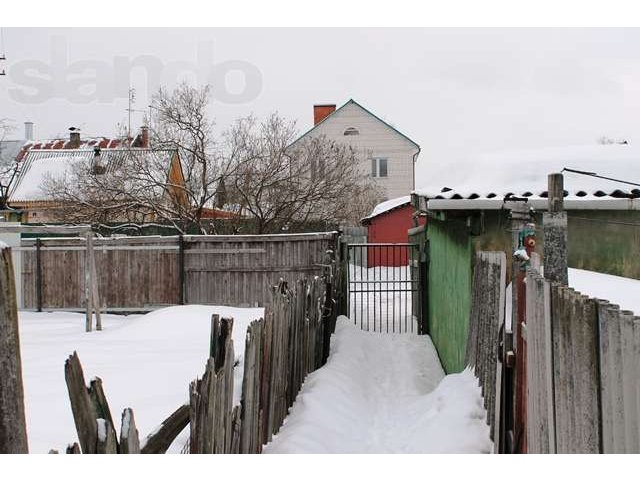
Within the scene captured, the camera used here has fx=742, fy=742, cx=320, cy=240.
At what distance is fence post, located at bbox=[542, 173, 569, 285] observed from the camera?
13.1 ft

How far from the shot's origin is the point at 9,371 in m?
1.98

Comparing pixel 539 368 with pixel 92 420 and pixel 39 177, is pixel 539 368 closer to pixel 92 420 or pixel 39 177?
pixel 92 420

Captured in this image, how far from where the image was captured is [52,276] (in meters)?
14.5

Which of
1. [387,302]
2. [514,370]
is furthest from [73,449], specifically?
[387,302]

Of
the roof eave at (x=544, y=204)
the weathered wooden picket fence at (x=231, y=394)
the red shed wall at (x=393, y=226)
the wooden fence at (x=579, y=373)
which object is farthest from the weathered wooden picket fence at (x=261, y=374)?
the red shed wall at (x=393, y=226)

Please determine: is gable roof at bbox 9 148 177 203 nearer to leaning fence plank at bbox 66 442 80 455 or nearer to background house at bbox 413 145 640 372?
background house at bbox 413 145 640 372

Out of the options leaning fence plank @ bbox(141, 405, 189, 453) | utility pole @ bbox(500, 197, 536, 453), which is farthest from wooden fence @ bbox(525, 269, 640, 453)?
leaning fence plank @ bbox(141, 405, 189, 453)

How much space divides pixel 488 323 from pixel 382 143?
30.6m

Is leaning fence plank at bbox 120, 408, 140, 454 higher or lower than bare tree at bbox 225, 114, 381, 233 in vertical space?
lower

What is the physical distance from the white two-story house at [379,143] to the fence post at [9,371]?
33.1m

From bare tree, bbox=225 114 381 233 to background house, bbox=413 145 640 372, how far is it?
956cm

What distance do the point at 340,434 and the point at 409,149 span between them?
3027 centimetres

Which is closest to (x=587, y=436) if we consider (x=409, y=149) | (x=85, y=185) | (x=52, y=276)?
(x=52, y=276)

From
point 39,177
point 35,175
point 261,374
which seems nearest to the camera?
point 261,374
